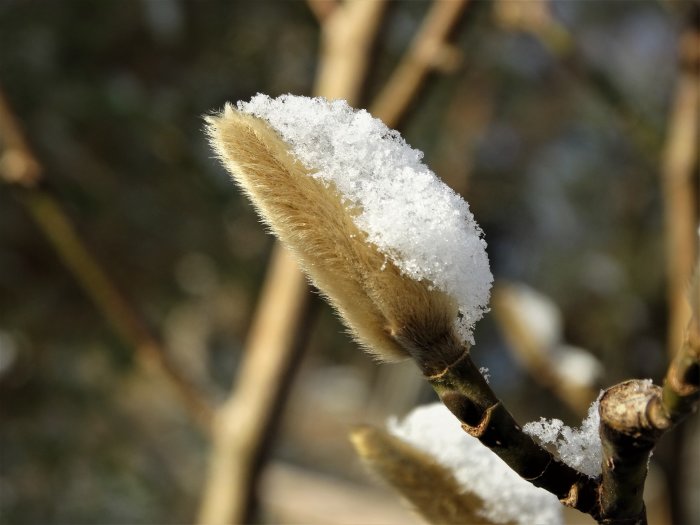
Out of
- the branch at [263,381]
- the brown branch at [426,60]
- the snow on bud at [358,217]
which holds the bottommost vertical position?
the snow on bud at [358,217]

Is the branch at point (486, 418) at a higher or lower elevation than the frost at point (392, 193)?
lower

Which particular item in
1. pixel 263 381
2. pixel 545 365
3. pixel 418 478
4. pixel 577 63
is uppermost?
pixel 577 63

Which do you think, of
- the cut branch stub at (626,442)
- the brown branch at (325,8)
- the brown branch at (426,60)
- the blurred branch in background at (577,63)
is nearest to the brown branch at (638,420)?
the cut branch stub at (626,442)

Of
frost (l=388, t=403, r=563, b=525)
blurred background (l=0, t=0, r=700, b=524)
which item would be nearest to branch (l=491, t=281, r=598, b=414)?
blurred background (l=0, t=0, r=700, b=524)

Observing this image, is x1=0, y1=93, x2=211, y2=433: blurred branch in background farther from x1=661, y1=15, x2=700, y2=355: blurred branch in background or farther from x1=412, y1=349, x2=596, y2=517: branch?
x1=412, y1=349, x2=596, y2=517: branch

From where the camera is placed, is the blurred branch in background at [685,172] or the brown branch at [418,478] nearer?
the brown branch at [418,478]

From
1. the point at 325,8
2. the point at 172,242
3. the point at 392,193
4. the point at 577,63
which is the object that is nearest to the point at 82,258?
the point at 325,8

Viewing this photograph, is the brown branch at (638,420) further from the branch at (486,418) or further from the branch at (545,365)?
the branch at (545,365)

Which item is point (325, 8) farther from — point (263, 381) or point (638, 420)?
point (638, 420)

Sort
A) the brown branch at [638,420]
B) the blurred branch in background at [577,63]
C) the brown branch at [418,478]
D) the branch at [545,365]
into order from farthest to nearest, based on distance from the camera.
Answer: the blurred branch in background at [577,63] → the branch at [545,365] → the brown branch at [418,478] → the brown branch at [638,420]
